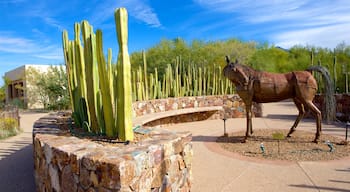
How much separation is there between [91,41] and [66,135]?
1.37 metres

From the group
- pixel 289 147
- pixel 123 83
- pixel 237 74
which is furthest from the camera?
pixel 237 74

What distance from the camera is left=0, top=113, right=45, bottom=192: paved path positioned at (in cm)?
372

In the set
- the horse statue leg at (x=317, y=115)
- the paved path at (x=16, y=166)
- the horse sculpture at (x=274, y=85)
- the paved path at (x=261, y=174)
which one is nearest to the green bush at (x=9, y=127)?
the paved path at (x=16, y=166)

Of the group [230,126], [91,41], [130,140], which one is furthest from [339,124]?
[91,41]

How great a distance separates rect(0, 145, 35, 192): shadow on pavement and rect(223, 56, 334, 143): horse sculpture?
473 cm

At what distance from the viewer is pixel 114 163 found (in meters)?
1.92

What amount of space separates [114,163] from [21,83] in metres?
27.5

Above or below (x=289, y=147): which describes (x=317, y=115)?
above

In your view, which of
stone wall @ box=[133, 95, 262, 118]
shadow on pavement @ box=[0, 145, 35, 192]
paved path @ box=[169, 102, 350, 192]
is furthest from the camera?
stone wall @ box=[133, 95, 262, 118]

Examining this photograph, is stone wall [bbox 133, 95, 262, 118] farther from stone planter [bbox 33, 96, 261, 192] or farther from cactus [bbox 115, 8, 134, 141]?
cactus [bbox 115, 8, 134, 141]

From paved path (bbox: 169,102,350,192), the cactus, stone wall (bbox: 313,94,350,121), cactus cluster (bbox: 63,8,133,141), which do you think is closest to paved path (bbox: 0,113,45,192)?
cactus cluster (bbox: 63,8,133,141)

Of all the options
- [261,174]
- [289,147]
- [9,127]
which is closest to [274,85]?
[289,147]

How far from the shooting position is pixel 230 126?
7.72 m

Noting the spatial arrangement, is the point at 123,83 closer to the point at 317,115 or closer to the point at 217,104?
the point at 317,115
